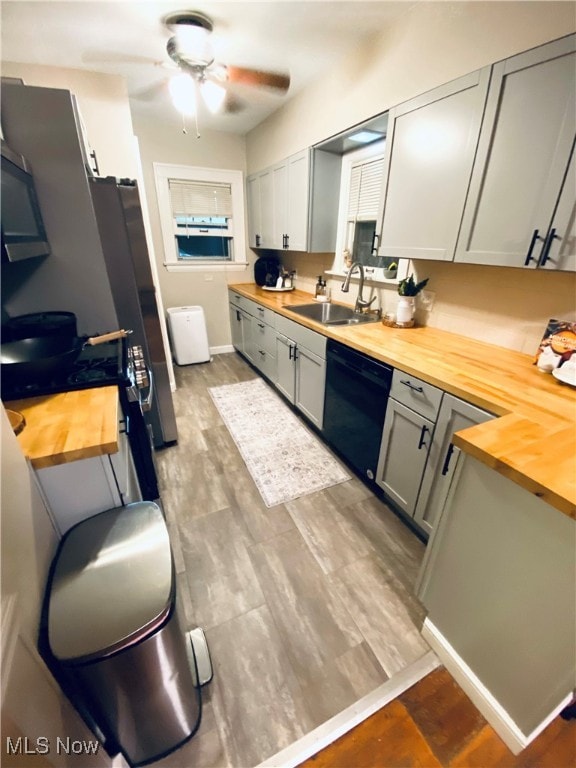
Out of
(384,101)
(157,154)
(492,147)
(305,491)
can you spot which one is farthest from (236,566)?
(157,154)

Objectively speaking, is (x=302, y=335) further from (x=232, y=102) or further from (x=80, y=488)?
(x=232, y=102)

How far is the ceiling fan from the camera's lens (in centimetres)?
171

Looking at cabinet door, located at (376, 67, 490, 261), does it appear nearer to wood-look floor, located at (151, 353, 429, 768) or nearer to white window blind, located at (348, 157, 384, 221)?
white window blind, located at (348, 157, 384, 221)

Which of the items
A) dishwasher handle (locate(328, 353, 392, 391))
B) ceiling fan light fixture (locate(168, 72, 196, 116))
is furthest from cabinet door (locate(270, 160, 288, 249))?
dishwasher handle (locate(328, 353, 392, 391))

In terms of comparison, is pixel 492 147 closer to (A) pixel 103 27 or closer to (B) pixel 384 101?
(B) pixel 384 101

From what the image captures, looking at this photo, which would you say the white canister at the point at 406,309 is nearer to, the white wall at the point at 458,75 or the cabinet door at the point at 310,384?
the white wall at the point at 458,75

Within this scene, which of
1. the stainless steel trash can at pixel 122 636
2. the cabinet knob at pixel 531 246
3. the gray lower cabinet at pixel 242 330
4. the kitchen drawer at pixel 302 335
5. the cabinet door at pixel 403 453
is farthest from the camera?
the gray lower cabinet at pixel 242 330

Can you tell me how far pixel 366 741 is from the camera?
99 cm

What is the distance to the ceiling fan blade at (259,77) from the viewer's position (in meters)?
1.71

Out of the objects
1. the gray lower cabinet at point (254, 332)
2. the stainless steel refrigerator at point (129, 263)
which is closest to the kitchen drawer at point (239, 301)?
the gray lower cabinet at point (254, 332)

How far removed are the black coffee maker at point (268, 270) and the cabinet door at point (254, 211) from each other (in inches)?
8.0

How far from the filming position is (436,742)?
99cm

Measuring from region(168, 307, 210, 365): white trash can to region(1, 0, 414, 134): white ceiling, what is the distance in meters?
2.01

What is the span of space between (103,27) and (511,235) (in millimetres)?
2570
